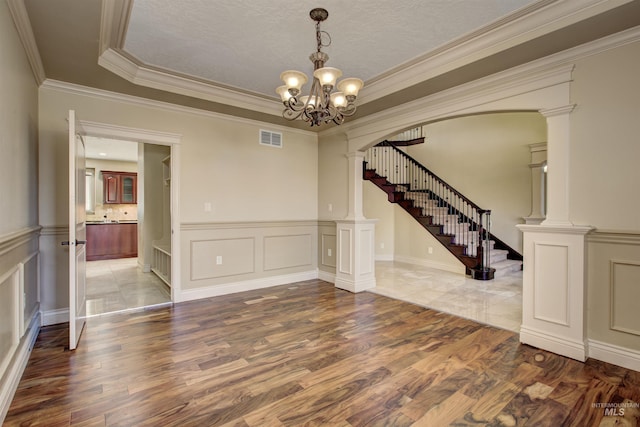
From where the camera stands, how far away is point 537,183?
5844 mm

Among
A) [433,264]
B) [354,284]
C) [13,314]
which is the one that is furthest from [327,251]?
[13,314]

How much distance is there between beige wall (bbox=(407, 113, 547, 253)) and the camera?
6.10 meters

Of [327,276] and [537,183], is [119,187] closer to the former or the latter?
[327,276]

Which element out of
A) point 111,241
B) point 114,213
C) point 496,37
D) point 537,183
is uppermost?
point 496,37

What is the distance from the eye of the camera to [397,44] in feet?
9.28

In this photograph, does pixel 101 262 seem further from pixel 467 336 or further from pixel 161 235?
pixel 467 336

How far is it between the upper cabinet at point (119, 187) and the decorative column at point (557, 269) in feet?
32.3

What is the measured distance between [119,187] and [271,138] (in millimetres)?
6587

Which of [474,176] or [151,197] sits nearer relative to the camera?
[151,197]

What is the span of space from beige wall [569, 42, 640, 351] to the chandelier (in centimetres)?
188

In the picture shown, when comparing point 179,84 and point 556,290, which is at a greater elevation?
point 179,84

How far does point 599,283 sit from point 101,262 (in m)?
8.67

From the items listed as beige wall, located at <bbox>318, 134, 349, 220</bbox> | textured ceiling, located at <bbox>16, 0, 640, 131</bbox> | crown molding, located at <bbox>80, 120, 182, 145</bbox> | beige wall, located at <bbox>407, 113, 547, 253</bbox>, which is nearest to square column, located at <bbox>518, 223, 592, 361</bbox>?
textured ceiling, located at <bbox>16, 0, 640, 131</bbox>

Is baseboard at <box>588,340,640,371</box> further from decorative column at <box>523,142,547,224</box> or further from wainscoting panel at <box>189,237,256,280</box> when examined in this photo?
wainscoting panel at <box>189,237,256,280</box>
